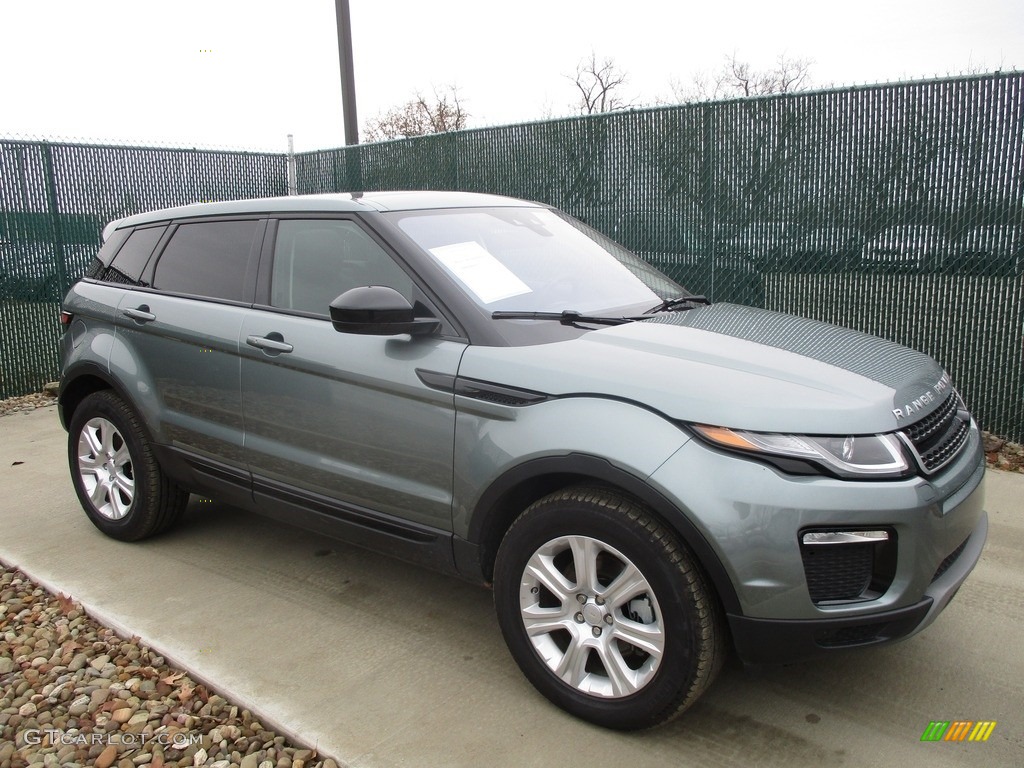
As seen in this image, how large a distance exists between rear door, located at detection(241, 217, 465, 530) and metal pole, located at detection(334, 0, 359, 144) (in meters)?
7.01

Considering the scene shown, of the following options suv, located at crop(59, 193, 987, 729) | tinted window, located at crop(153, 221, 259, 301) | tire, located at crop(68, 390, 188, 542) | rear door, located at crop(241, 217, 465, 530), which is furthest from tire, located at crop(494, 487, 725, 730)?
tire, located at crop(68, 390, 188, 542)

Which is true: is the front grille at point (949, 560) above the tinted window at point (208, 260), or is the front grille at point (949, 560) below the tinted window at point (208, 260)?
below

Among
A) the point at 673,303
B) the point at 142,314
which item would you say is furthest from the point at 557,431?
the point at 142,314

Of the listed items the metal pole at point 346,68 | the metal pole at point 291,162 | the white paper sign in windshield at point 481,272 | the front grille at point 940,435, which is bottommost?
the front grille at point 940,435

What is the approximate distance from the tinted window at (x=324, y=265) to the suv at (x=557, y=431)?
12 millimetres

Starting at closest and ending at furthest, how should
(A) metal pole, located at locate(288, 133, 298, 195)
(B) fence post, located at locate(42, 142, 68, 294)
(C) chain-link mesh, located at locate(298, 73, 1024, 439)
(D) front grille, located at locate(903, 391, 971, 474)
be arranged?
(D) front grille, located at locate(903, 391, 971, 474)
(C) chain-link mesh, located at locate(298, 73, 1024, 439)
(B) fence post, located at locate(42, 142, 68, 294)
(A) metal pole, located at locate(288, 133, 298, 195)

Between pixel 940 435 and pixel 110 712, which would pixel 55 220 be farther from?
pixel 940 435

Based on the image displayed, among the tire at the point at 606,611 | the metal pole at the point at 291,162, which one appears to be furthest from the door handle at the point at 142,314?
the metal pole at the point at 291,162

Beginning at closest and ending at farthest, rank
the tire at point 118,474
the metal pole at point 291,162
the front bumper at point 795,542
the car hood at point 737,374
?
1. the front bumper at point 795,542
2. the car hood at point 737,374
3. the tire at point 118,474
4. the metal pole at point 291,162

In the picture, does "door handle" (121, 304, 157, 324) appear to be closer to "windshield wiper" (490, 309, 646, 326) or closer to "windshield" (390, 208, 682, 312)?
"windshield" (390, 208, 682, 312)

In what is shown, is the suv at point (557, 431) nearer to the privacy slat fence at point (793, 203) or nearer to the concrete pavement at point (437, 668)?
the concrete pavement at point (437, 668)

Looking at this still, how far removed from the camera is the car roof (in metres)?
3.43

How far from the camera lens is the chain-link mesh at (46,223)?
7809 millimetres

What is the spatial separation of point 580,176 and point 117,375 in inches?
173
